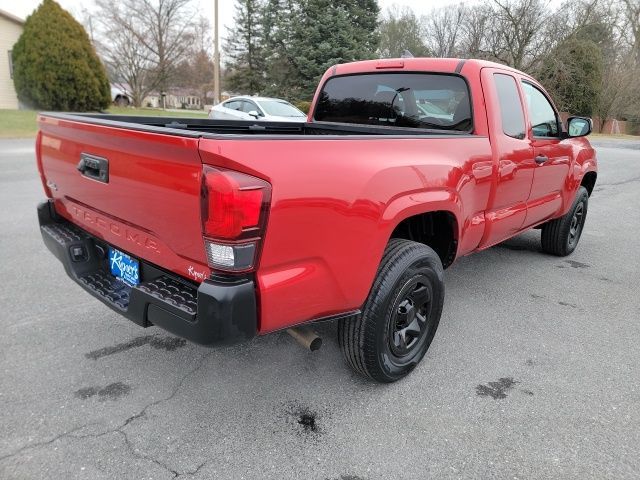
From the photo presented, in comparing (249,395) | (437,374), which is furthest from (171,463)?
(437,374)

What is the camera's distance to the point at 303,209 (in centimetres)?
195

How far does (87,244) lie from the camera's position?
2635 millimetres

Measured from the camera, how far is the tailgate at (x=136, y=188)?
188 centimetres

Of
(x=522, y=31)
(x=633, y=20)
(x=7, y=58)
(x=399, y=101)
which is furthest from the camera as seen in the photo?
(x=633, y=20)

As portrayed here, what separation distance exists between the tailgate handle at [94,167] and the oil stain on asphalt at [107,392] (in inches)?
44.5

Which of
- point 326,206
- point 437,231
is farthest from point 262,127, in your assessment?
point 326,206

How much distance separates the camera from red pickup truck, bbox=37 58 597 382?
1.85 meters

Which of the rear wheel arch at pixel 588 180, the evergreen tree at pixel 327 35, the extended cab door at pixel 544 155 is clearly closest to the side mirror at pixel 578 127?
the extended cab door at pixel 544 155

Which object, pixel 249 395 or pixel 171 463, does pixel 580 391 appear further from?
pixel 171 463

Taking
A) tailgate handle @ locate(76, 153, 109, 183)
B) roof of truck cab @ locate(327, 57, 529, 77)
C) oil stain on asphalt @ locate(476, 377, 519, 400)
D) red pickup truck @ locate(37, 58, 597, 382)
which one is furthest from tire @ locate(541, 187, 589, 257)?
tailgate handle @ locate(76, 153, 109, 183)

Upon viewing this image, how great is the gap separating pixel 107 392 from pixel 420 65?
3008 mm

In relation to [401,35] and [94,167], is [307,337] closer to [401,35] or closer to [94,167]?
[94,167]

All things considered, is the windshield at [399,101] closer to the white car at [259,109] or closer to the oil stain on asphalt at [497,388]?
the oil stain on asphalt at [497,388]

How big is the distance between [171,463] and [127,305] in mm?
732
